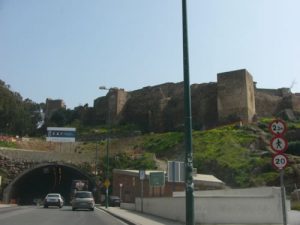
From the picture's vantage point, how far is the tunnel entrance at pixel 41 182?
69.0m

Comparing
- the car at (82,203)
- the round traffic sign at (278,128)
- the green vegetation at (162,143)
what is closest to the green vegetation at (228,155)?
the green vegetation at (162,143)

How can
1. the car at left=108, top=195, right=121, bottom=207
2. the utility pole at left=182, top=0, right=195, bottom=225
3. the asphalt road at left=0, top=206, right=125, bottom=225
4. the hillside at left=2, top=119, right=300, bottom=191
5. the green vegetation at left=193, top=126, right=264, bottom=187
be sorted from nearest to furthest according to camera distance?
the utility pole at left=182, top=0, right=195, bottom=225
the asphalt road at left=0, top=206, right=125, bottom=225
the car at left=108, top=195, right=121, bottom=207
the hillside at left=2, top=119, right=300, bottom=191
the green vegetation at left=193, top=126, right=264, bottom=187

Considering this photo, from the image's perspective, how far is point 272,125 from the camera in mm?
13523

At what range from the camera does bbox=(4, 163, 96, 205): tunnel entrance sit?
69.0 meters

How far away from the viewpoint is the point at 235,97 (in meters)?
96.9

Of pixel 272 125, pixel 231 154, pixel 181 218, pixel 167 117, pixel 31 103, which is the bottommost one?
pixel 181 218

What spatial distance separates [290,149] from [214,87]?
3217 centimetres

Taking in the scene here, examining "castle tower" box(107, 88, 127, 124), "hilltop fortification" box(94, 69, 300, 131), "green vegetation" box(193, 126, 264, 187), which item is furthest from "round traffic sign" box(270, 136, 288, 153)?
"castle tower" box(107, 88, 127, 124)

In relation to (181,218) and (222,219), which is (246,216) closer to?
(222,219)

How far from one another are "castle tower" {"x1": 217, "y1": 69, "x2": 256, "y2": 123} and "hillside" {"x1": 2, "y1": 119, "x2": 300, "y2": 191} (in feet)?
15.2

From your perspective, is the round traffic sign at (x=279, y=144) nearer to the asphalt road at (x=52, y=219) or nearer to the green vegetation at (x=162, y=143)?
the asphalt road at (x=52, y=219)

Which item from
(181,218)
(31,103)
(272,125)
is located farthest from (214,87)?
(272,125)

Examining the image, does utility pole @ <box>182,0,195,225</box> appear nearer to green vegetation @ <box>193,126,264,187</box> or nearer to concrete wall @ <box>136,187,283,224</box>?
concrete wall @ <box>136,187,283,224</box>

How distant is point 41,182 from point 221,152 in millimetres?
29401
